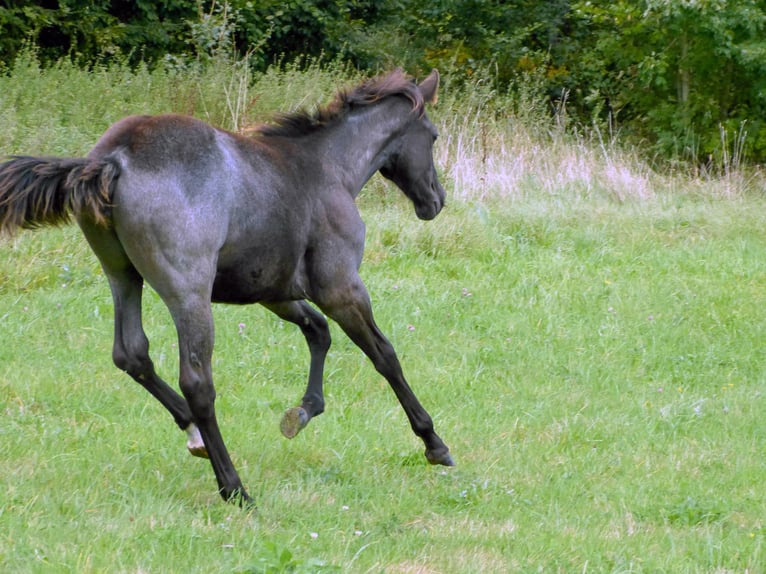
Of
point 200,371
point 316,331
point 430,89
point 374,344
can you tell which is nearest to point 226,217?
point 200,371

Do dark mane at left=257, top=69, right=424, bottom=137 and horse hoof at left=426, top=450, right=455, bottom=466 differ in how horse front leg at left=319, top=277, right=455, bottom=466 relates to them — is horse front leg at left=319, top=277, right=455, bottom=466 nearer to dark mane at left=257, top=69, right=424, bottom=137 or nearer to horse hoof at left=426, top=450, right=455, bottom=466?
horse hoof at left=426, top=450, right=455, bottom=466

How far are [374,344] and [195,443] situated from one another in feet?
3.59

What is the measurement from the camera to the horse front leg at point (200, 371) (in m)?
4.72

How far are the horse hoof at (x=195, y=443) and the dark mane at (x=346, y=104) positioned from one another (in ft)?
5.58

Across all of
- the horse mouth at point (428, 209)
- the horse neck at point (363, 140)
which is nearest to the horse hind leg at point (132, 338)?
the horse neck at point (363, 140)

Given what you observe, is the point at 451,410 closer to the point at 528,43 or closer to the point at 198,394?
the point at 198,394

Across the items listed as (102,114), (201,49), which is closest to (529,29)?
(201,49)

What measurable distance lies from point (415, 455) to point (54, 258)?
4.86 meters

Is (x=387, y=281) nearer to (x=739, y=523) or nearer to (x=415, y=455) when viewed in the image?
(x=415, y=455)

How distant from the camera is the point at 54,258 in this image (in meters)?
9.33

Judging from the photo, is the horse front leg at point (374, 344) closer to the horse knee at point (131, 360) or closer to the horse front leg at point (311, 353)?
the horse front leg at point (311, 353)

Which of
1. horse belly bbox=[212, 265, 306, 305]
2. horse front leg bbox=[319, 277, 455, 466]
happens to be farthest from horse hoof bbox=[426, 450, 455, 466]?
horse belly bbox=[212, 265, 306, 305]

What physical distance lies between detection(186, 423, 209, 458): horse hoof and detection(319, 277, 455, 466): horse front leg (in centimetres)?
94

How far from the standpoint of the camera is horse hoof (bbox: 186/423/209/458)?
5.25 metres
